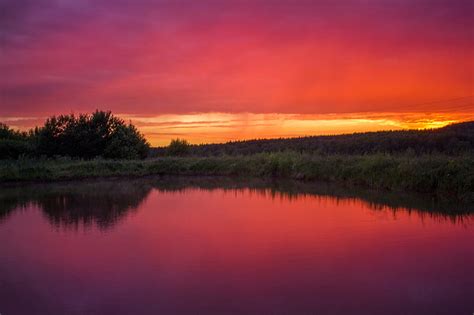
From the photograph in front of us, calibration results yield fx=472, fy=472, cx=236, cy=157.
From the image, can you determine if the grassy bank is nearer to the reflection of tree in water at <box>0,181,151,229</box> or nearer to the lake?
the lake

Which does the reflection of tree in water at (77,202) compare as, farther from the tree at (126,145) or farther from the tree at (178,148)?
the tree at (178,148)

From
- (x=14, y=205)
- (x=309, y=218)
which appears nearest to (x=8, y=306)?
(x=309, y=218)

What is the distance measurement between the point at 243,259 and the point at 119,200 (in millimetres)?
11473

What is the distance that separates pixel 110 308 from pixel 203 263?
2.38 metres

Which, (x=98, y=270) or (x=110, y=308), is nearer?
(x=110, y=308)

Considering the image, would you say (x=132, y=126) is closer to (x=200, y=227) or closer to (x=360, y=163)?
(x=360, y=163)

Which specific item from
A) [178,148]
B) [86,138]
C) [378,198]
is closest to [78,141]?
[86,138]

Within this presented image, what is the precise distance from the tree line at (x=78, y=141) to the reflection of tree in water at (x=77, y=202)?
1213 cm

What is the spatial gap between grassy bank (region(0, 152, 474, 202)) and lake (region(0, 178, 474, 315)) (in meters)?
1.61

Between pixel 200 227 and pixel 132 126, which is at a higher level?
pixel 132 126

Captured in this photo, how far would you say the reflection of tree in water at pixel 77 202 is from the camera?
45.7 ft

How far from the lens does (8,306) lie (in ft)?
20.7

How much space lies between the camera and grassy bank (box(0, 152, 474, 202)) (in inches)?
643

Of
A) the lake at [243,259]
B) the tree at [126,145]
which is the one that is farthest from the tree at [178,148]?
the lake at [243,259]
